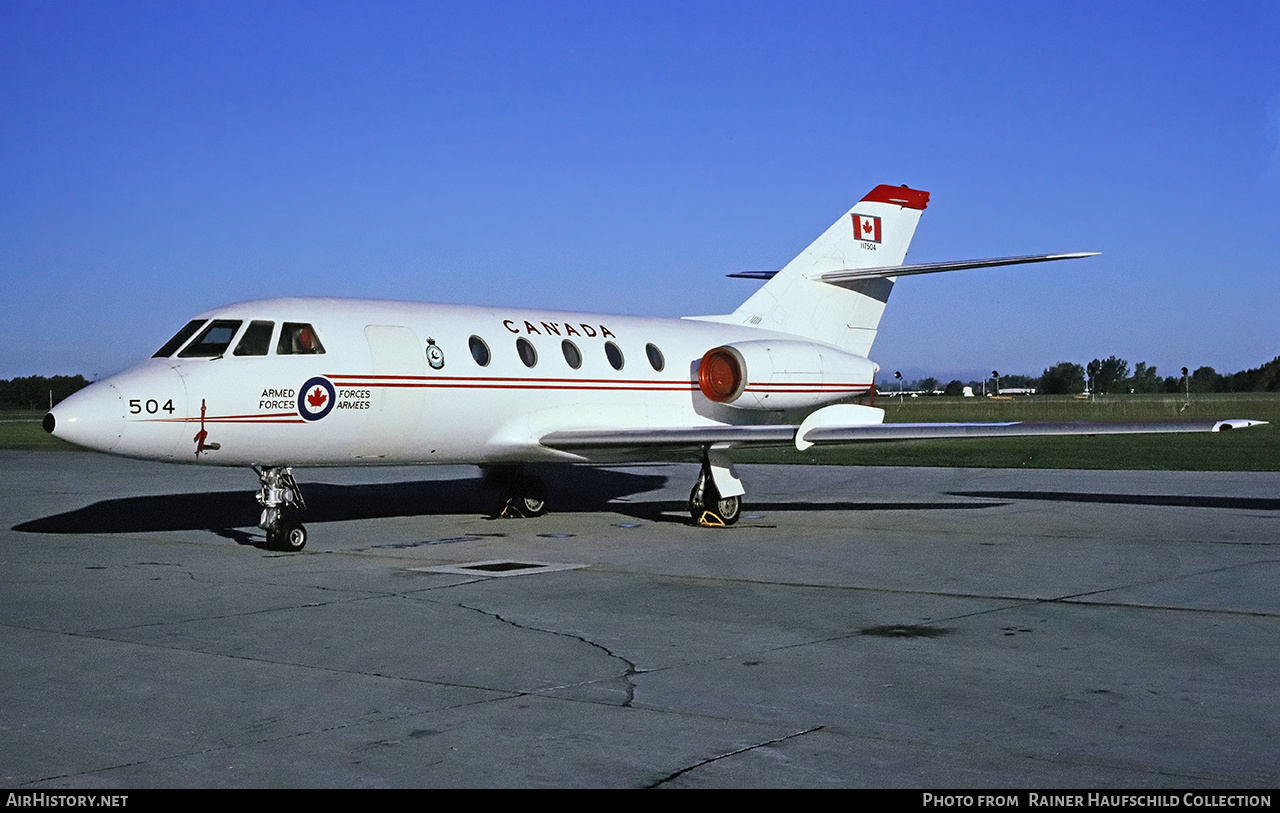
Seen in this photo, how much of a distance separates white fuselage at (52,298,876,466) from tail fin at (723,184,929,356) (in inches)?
32.9

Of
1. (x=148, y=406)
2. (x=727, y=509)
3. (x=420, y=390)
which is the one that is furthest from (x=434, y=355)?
(x=727, y=509)

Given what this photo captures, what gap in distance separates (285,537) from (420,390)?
242 centimetres

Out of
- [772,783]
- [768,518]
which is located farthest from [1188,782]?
[768,518]

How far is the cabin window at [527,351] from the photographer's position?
1605 cm

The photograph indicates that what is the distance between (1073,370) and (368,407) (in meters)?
139

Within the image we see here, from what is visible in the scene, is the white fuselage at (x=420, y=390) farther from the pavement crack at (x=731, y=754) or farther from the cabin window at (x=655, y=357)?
the pavement crack at (x=731, y=754)

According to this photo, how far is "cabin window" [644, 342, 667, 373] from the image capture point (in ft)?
58.5

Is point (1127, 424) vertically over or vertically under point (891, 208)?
under

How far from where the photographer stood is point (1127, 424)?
50.2ft

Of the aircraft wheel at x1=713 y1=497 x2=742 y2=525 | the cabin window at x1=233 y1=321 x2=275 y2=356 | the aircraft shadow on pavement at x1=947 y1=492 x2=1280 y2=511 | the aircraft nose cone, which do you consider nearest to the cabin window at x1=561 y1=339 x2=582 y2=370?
the aircraft wheel at x1=713 y1=497 x2=742 y2=525

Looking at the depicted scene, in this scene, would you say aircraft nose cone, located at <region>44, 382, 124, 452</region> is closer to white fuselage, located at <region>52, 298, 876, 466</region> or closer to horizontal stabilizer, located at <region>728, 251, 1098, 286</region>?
white fuselage, located at <region>52, 298, 876, 466</region>

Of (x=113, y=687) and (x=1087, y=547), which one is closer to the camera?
(x=113, y=687)

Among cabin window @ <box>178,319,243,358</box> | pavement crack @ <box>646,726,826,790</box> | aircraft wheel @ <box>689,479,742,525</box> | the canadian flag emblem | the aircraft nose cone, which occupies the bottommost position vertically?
pavement crack @ <box>646,726,826,790</box>
